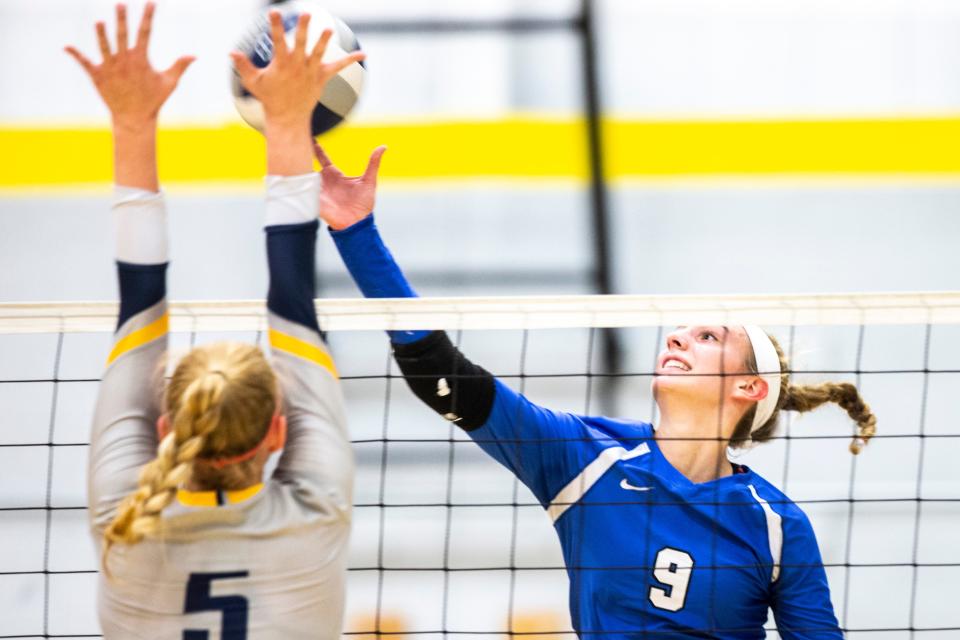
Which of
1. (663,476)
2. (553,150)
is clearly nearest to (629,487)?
(663,476)

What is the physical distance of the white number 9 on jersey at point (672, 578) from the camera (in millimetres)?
1805

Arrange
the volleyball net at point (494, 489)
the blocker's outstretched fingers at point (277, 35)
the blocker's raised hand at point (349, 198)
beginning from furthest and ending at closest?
the volleyball net at point (494, 489), the blocker's raised hand at point (349, 198), the blocker's outstretched fingers at point (277, 35)

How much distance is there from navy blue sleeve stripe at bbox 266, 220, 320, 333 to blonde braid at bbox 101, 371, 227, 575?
127 millimetres

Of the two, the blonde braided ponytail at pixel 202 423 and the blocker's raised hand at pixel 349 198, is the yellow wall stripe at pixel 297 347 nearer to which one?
the blonde braided ponytail at pixel 202 423

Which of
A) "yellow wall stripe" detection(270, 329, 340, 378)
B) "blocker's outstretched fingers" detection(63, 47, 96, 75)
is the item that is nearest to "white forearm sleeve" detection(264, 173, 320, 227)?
"yellow wall stripe" detection(270, 329, 340, 378)

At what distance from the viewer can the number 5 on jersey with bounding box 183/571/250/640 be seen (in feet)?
4.17

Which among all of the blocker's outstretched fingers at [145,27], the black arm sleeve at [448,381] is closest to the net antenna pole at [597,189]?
the black arm sleeve at [448,381]

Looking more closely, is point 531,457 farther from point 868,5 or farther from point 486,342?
point 868,5

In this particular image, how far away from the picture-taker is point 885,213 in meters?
4.91

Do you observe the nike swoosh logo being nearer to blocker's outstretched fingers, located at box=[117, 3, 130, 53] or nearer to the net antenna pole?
blocker's outstretched fingers, located at box=[117, 3, 130, 53]

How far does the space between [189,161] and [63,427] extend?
1.27m

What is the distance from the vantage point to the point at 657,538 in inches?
72.7

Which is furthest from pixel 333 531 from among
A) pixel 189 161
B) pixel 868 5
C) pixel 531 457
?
pixel 868 5

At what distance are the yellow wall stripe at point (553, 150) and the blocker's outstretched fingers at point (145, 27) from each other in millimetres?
3482
